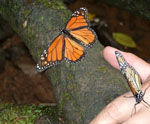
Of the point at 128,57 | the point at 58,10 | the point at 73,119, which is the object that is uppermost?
the point at 58,10

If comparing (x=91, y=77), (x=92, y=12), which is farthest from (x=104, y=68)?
(x=92, y=12)

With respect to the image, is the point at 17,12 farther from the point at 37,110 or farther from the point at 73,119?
the point at 73,119

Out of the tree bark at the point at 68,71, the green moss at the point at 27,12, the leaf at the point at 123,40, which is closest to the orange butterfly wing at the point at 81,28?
the tree bark at the point at 68,71

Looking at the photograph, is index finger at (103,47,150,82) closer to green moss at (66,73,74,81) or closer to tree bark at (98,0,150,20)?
green moss at (66,73,74,81)

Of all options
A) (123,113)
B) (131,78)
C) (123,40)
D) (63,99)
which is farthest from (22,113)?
(123,40)

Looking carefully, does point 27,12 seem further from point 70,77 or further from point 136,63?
point 136,63

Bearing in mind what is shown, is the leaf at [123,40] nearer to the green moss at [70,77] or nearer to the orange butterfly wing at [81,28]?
the orange butterfly wing at [81,28]

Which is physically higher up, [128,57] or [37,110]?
[128,57]
